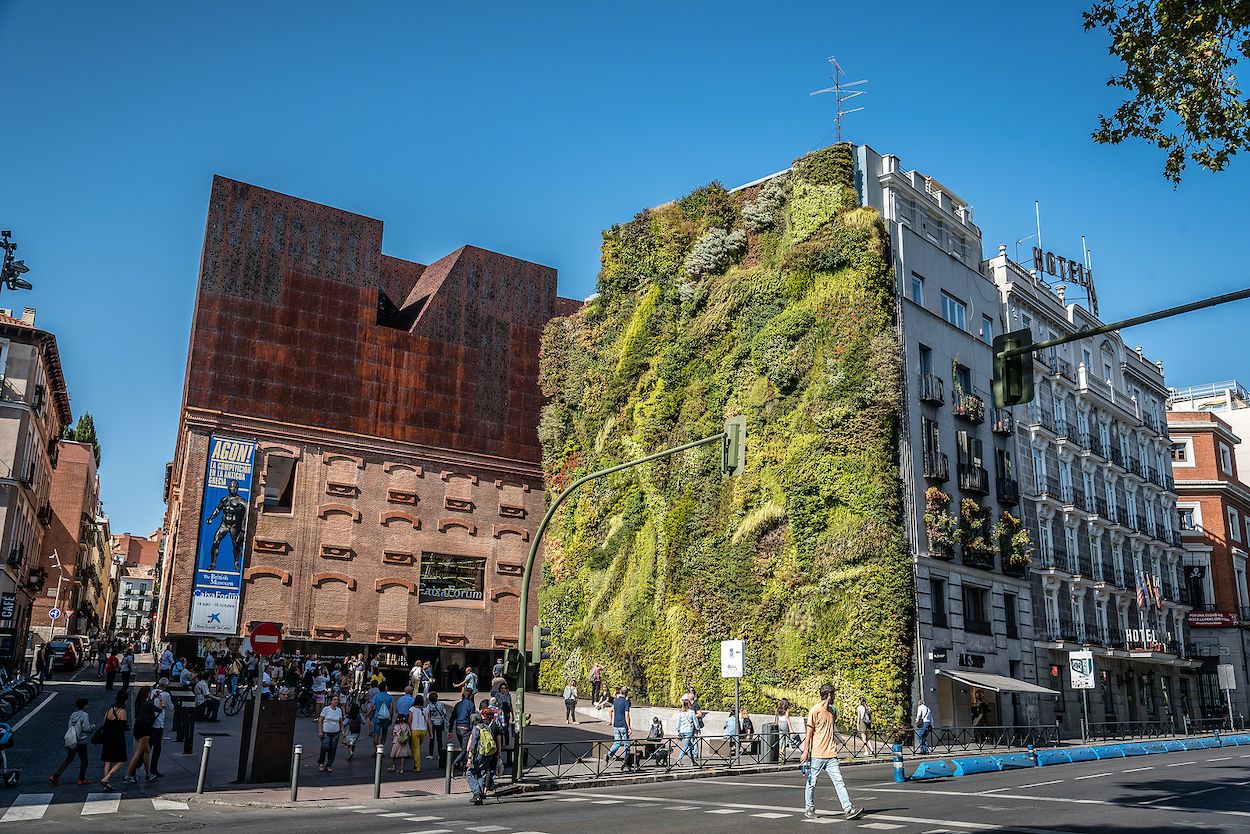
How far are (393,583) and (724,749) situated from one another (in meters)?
25.1

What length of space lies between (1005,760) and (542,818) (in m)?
15.3

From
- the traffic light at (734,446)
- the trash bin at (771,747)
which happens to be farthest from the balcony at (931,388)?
the traffic light at (734,446)

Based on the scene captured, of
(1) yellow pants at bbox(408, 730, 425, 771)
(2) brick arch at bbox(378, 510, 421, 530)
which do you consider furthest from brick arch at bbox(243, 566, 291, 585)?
(1) yellow pants at bbox(408, 730, 425, 771)

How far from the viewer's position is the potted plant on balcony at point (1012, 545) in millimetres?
38969

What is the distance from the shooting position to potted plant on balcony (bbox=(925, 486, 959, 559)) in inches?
1383

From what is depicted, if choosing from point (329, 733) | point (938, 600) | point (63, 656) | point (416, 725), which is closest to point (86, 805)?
point (329, 733)

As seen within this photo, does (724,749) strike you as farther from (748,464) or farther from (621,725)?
(748,464)

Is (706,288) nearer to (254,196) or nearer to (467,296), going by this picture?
(467,296)

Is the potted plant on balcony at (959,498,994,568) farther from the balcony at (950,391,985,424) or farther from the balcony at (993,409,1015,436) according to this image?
the balcony at (993,409,1015,436)

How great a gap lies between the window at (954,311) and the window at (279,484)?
31.1m

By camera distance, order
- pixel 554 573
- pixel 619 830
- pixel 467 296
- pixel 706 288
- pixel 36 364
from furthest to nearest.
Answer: pixel 467 296
pixel 36 364
pixel 554 573
pixel 706 288
pixel 619 830

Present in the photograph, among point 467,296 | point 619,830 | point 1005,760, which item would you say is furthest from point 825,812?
point 467,296

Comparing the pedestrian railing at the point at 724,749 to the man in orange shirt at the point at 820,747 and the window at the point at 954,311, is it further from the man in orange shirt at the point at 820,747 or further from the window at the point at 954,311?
the window at the point at 954,311

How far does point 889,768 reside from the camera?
25.8 m
